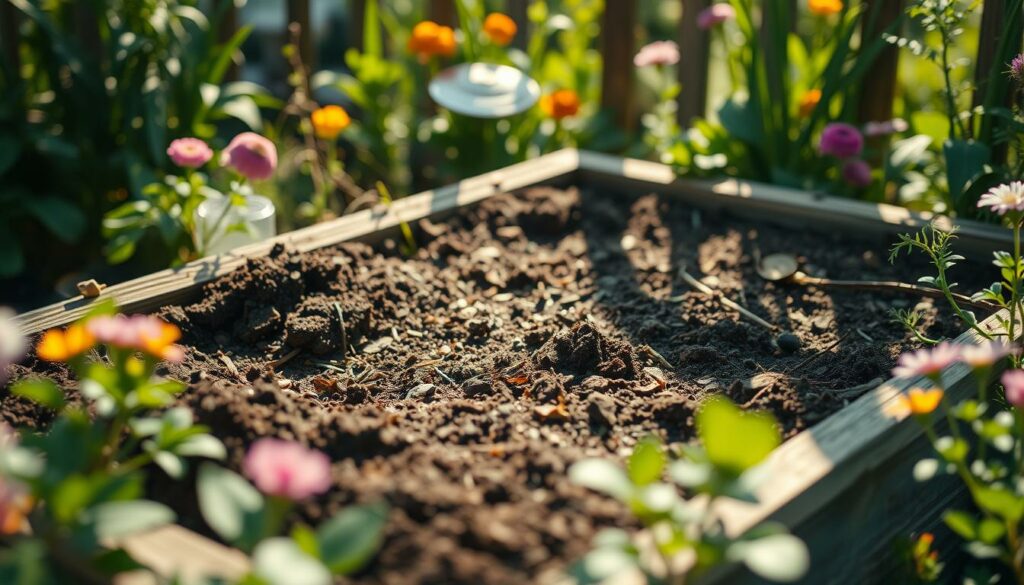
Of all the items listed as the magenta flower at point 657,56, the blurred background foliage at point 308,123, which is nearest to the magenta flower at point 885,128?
the blurred background foliage at point 308,123

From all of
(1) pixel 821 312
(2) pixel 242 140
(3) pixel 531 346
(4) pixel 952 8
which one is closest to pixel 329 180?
(2) pixel 242 140

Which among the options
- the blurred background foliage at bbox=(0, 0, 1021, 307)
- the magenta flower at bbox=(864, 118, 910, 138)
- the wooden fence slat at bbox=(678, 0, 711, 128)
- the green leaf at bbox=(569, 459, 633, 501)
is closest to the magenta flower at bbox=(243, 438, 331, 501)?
the green leaf at bbox=(569, 459, 633, 501)

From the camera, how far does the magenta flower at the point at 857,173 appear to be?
264 centimetres

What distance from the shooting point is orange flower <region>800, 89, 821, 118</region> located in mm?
2885

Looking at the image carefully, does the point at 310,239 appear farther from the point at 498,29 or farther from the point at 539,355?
the point at 498,29

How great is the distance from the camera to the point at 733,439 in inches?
43.8

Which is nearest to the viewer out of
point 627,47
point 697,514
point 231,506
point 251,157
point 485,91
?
point 231,506

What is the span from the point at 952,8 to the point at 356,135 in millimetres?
1912

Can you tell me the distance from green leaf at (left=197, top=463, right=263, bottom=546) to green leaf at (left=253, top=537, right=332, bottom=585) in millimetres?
61

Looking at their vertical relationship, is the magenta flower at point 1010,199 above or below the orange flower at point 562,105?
above

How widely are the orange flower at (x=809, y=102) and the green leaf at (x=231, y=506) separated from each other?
218 cm

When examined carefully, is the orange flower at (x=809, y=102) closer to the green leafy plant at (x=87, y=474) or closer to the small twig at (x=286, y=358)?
the small twig at (x=286, y=358)

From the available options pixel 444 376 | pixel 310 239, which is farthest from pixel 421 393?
pixel 310 239

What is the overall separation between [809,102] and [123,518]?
2283mm
